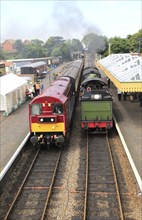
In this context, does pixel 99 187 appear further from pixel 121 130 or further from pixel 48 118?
pixel 121 130

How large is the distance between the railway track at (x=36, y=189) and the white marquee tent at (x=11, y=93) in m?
9.18

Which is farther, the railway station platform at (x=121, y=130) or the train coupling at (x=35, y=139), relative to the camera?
the train coupling at (x=35, y=139)

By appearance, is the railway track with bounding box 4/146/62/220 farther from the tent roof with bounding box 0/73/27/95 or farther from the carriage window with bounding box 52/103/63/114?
the tent roof with bounding box 0/73/27/95

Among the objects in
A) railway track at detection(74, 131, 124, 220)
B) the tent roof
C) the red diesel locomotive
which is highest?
the tent roof

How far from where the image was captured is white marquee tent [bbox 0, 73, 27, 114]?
21.5m

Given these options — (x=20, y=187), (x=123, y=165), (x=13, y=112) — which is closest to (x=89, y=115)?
(x=123, y=165)

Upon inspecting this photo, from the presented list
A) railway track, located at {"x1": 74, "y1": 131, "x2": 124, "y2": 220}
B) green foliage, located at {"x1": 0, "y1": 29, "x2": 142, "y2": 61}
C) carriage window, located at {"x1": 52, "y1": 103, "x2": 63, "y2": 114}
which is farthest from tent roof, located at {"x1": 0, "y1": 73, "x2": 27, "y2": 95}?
green foliage, located at {"x1": 0, "y1": 29, "x2": 142, "y2": 61}

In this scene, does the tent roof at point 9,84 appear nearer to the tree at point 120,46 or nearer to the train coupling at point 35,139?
the train coupling at point 35,139

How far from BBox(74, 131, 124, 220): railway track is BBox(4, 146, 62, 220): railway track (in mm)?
1153

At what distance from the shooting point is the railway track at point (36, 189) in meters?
8.72

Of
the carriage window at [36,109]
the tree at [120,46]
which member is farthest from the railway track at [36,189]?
the tree at [120,46]

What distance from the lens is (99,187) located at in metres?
10.2

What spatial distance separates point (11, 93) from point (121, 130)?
1020 cm

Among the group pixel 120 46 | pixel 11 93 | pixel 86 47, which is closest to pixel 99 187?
pixel 11 93
